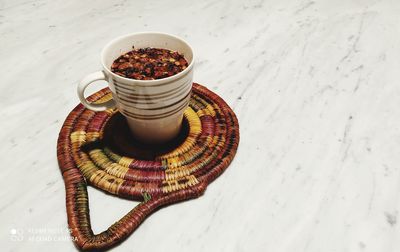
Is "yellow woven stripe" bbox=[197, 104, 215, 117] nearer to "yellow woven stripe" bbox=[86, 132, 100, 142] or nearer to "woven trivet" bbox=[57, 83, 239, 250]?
"woven trivet" bbox=[57, 83, 239, 250]

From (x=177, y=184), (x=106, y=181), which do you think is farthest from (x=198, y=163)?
(x=106, y=181)

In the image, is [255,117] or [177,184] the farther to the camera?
[255,117]

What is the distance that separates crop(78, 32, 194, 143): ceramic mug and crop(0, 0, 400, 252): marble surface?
5.4 inches

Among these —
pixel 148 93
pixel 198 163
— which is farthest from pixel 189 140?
pixel 148 93

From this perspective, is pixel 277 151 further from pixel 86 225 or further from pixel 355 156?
pixel 86 225

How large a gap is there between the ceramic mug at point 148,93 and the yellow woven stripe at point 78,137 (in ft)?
0.29

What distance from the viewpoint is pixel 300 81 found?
0.82m

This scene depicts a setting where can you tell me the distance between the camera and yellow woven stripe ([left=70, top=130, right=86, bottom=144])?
60 cm

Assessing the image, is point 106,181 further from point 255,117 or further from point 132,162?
point 255,117

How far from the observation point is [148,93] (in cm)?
49

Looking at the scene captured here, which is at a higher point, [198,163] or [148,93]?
[148,93]

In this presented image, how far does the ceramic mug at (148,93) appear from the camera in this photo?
484 millimetres

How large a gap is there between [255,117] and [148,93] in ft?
1.01

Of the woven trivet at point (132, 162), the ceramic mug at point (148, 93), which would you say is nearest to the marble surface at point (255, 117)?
the woven trivet at point (132, 162)
